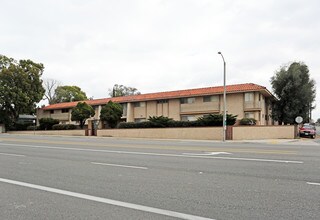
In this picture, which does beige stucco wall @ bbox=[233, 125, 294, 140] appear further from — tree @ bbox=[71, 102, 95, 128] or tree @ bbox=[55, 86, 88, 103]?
tree @ bbox=[55, 86, 88, 103]

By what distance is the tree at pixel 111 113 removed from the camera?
42459mm

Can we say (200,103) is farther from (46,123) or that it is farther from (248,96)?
(46,123)

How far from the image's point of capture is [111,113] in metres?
42.5

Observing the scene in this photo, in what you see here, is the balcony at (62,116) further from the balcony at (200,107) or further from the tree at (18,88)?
the balcony at (200,107)

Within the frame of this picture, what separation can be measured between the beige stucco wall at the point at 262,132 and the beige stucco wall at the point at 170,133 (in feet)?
6.24

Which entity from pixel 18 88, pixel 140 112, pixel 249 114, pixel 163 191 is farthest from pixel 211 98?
pixel 18 88

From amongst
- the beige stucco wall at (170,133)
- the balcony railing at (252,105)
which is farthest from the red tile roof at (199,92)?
the beige stucco wall at (170,133)

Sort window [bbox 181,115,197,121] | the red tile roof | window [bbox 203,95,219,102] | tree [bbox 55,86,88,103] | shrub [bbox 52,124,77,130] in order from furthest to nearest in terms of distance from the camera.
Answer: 1. tree [bbox 55,86,88,103]
2. shrub [bbox 52,124,77,130]
3. window [bbox 181,115,197,121]
4. window [bbox 203,95,219,102]
5. the red tile roof

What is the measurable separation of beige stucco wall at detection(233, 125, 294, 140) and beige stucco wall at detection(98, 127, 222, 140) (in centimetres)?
190

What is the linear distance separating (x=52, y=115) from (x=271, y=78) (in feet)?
131

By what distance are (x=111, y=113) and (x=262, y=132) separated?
21.6m

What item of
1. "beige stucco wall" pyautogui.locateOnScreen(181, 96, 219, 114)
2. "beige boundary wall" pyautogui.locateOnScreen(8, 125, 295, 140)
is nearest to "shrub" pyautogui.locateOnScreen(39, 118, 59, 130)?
"beige boundary wall" pyautogui.locateOnScreen(8, 125, 295, 140)

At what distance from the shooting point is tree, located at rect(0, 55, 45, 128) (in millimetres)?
54031

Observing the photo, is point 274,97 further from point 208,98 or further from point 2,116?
point 2,116
